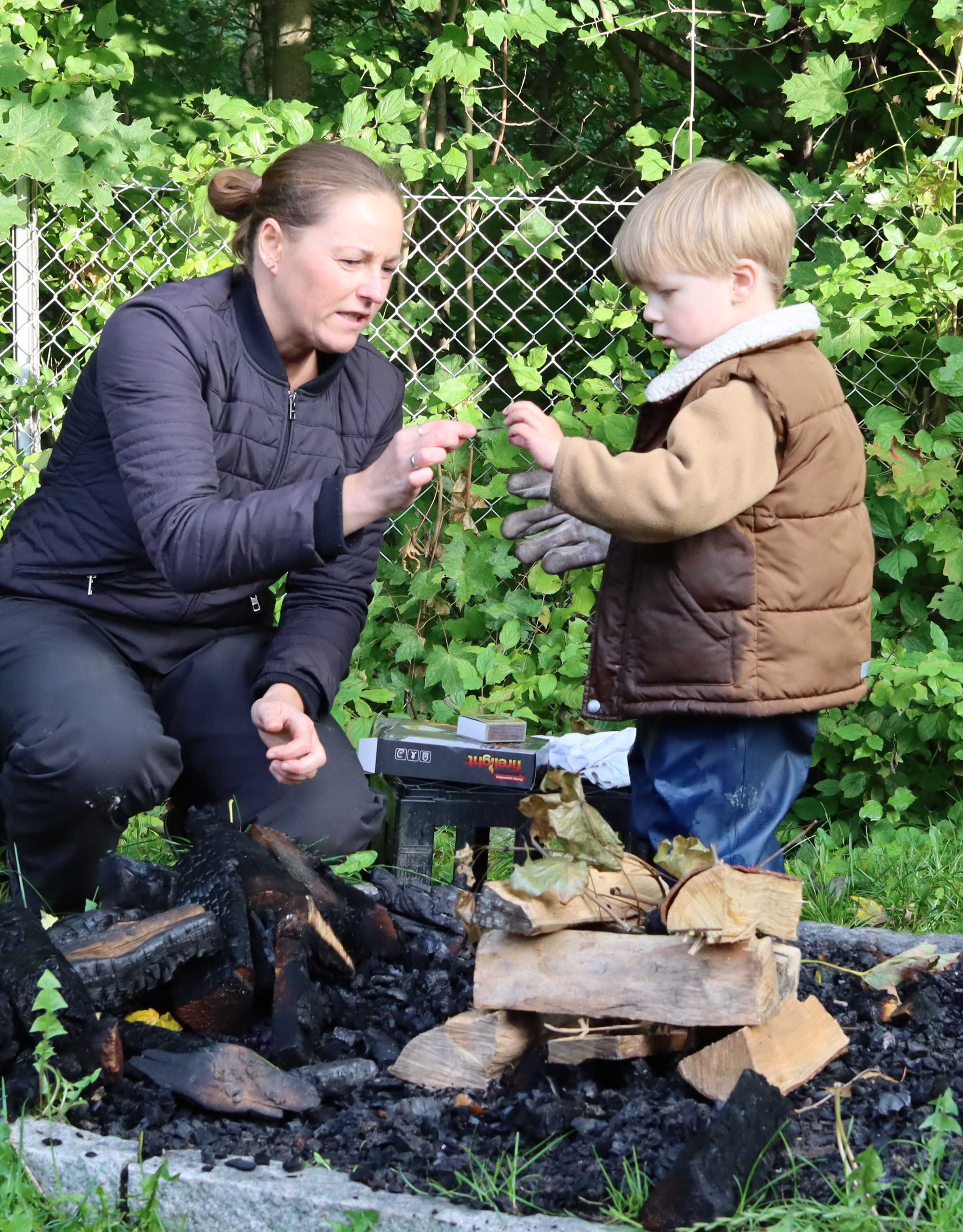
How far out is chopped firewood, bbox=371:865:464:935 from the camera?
2.42 meters

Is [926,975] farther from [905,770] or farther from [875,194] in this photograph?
[875,194]

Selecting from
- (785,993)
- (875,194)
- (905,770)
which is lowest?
(905,770)

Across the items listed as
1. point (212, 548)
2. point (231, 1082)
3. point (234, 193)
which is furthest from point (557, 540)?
point (231, 1082)

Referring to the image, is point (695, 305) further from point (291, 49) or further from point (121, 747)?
point (291, 49)

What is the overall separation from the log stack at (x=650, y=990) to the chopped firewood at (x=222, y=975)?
26 centimetres

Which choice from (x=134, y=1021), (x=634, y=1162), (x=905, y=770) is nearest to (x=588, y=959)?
(x=634, y=1162)

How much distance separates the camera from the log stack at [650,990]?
1.68m

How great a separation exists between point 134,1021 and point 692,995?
0.81 meters

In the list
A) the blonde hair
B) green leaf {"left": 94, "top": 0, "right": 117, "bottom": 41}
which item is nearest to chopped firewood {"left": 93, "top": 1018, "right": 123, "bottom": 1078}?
the blonde hair

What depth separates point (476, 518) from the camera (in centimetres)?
432

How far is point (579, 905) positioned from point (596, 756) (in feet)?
4.49

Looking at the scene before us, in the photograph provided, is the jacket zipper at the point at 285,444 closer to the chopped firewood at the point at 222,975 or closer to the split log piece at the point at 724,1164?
the chopped firewood at the point at 222,975

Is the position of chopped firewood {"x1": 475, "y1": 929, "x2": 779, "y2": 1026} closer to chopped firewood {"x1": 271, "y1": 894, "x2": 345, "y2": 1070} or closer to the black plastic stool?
chopped firewood {"x1": 271, "y1": 894, "x2": 345, "y2": 1070}

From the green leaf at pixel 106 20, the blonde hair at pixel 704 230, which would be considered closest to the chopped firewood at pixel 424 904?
the blonde hair at pixel 704 230
